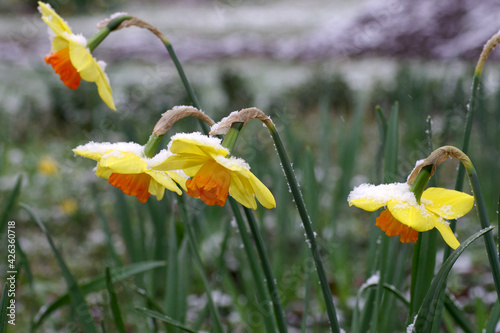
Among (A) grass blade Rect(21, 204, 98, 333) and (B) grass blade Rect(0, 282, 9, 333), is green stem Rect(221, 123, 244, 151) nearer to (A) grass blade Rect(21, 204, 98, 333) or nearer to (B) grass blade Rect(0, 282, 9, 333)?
(B) grass blade Rect(0, 282, 9, 333)

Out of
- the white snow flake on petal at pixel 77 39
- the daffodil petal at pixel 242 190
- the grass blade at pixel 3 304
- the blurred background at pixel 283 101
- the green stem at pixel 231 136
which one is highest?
the blurred background at pixel 283 101

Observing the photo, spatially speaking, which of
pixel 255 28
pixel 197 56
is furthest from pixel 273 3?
pixel 197 56

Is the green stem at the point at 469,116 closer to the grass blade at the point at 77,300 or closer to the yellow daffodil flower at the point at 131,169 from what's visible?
the yellow daffodil flower at the point at 131,169

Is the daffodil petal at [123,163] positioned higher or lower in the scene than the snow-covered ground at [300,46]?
lower

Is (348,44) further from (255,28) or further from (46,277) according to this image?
(46,277)

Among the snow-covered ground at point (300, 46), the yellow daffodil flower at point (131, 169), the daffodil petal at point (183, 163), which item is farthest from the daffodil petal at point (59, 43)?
the snow-covered ground at point (300, 46)

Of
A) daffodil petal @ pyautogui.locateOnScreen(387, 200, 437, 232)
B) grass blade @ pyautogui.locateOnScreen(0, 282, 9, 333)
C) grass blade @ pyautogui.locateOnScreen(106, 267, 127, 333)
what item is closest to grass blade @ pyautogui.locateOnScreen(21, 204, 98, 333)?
grass blade @ pyautogui.locateOnScreen(106, 267, 127, 333)

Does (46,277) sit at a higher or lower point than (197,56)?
lower

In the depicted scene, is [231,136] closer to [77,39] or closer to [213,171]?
[213,171]
